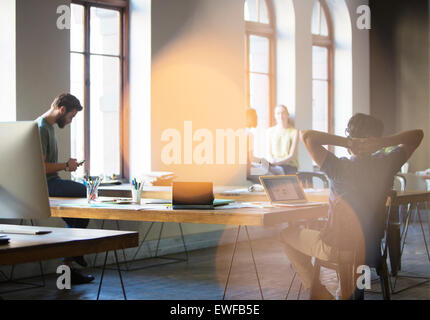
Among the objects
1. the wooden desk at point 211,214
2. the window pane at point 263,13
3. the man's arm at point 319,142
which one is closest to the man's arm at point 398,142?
the man's arm at point 319,142

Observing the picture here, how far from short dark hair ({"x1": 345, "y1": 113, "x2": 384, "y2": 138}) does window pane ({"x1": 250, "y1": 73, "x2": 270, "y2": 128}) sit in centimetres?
441

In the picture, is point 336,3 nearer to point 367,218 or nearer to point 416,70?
point 416,70

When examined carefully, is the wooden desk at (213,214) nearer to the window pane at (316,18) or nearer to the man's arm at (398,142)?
the man's arm at (398,142)

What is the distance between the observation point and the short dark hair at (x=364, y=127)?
327cm

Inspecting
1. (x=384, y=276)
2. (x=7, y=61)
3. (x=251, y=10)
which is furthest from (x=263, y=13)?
(x=384, y=276)

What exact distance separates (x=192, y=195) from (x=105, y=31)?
9.88 ft

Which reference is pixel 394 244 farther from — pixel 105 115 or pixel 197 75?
pixel 105 115

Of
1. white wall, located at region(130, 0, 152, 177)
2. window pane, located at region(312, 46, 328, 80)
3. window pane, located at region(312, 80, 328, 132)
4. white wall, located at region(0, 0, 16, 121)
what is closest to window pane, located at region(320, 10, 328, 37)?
window pane, located at region(312, 46, 328, 80)

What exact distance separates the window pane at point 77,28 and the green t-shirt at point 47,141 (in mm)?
1385

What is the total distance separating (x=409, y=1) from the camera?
962 centimetres

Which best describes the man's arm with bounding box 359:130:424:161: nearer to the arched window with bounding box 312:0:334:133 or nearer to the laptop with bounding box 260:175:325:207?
the laptop with bounding box 260:175:325:207

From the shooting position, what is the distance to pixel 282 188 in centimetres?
367

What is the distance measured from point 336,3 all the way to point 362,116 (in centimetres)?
582
